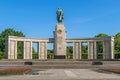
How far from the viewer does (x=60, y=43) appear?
6388 cm

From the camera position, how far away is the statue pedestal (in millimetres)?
63688

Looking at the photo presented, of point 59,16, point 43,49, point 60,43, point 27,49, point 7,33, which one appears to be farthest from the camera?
point 7,33

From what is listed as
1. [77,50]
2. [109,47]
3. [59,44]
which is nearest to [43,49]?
[59,44]

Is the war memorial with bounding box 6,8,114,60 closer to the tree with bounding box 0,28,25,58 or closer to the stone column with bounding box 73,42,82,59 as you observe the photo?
the stone column with bounding box 73,42,82,59

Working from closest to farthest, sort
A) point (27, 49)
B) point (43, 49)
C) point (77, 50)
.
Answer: point (27, 49)
point (43, 49)
point (77, 50)

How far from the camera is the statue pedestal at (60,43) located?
6369 cm

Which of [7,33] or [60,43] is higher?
[7,33]

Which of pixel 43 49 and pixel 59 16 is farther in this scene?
pixel 43 49

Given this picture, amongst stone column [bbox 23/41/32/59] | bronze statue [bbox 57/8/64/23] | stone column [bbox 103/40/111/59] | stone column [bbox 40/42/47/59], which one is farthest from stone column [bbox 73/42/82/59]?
stone column [bbox 23/41/32/59]

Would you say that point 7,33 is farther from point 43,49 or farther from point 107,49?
point 107,49

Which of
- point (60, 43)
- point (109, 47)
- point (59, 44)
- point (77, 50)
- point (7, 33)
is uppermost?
point (7, 33)

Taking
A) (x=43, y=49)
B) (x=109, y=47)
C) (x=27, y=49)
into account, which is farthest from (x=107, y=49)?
(x=27, y=49)

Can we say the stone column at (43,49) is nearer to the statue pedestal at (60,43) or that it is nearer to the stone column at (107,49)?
the statue pedestal at (60,43)

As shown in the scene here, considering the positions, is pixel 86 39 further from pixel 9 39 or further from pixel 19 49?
pixel 19 49
